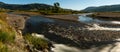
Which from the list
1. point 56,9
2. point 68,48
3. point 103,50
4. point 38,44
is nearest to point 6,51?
point 38,44

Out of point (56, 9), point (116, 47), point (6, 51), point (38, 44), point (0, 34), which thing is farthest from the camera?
point (56, 9)

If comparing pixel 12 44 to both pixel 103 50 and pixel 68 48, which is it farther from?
Answer: pixel 103 50

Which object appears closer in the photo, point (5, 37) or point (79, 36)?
point (5, 37)

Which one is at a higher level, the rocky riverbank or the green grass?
the green grass

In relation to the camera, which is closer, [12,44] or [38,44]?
[12,44]

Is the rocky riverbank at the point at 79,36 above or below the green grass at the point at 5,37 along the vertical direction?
below

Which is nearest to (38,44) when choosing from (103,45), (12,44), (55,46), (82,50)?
(55,46)

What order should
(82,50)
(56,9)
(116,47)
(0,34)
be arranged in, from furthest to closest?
(56,9) → (116,47) → (82,50) → (0,34)

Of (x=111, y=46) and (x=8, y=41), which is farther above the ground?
(x=8, y=41)

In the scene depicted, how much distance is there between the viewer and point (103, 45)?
99.8 ft

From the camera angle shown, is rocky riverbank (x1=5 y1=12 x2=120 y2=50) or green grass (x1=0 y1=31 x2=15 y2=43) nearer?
green grass (x1=0 y1=31 x2=15 y2=43)

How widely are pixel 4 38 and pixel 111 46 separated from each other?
17.9 meters

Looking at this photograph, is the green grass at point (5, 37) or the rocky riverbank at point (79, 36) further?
the rocky riverbank at point (79, 36)

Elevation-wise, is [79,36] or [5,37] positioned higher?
[5,37]
